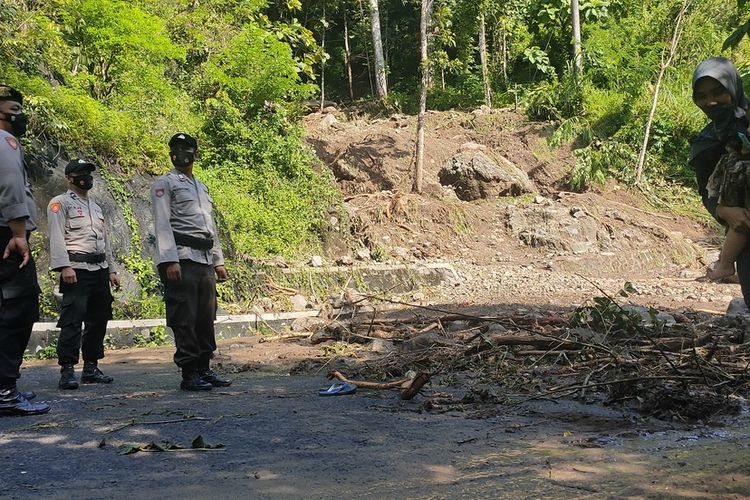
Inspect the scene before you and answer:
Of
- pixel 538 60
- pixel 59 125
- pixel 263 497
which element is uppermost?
pixel 538 60

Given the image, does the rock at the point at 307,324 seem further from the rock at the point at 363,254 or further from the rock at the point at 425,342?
the rock at the point at 363,254

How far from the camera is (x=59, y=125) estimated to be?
1045cm

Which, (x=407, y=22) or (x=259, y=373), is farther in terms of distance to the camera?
(x=407, y=22)

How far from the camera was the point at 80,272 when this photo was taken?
588cm

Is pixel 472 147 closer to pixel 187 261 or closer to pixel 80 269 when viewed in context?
pixel 80 269

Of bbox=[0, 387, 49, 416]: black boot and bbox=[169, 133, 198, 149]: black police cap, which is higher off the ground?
bbox=[169, 133, 198, 149]: black police cap

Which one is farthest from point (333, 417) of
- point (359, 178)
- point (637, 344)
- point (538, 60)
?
point (538, 60)

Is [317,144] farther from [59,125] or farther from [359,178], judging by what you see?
[59,125]

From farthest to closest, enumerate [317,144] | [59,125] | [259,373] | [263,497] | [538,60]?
1. [538,60]
2. [317,144]
3. [59,125]
4. [259,373]
5. [263,497]

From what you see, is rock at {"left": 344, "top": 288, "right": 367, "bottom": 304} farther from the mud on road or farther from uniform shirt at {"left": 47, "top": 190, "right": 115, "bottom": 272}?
the mud on road

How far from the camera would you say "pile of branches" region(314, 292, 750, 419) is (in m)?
4.25

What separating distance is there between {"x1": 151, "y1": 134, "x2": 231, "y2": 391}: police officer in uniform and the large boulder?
1354 centimetres

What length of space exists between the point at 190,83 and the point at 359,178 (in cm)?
521

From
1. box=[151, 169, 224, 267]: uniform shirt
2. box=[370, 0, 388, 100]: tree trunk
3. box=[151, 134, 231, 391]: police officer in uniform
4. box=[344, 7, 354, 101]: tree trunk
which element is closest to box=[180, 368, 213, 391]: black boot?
box=[151, 134, 231, 391]: police officer in uniform
